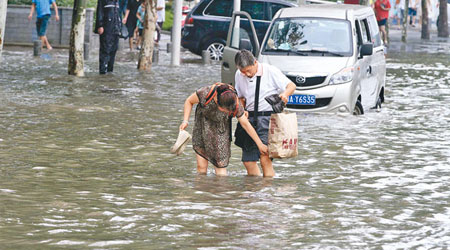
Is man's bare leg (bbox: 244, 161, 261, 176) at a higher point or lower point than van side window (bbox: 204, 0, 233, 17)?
lower

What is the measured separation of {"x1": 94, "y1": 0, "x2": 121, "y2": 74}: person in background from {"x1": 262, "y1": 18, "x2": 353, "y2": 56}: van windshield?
5.94 metres

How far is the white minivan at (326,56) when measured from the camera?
53.3ft

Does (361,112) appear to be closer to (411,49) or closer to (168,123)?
(168,123)

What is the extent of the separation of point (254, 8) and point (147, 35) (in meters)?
4.64

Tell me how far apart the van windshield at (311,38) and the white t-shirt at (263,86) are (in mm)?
6577

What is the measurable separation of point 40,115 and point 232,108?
6.24m

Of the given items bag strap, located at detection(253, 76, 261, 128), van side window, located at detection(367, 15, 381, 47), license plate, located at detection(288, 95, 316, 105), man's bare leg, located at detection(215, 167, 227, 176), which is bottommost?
man's bare leg, located at detection(215, 167, 227, 176)

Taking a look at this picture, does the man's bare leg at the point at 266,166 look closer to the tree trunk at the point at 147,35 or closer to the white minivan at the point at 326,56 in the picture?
the white minivan at the point at 326,56

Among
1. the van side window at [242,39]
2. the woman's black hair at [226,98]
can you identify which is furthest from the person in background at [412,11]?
the woman's black hair at [226,98]

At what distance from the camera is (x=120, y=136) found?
13492mm

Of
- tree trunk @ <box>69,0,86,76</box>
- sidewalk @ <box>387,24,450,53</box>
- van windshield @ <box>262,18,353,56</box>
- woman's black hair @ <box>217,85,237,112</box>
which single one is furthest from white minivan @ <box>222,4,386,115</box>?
sidewalk @ <box>387,24,450,53</box>

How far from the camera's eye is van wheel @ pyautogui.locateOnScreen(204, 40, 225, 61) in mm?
28703

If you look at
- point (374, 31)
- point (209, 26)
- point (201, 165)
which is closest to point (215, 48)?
point (209, 26)

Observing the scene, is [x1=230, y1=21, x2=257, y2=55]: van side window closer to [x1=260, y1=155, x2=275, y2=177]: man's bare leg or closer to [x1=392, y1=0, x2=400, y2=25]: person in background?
[x1=260, y1=155, x2=275, y2=177]: man's bare leg
